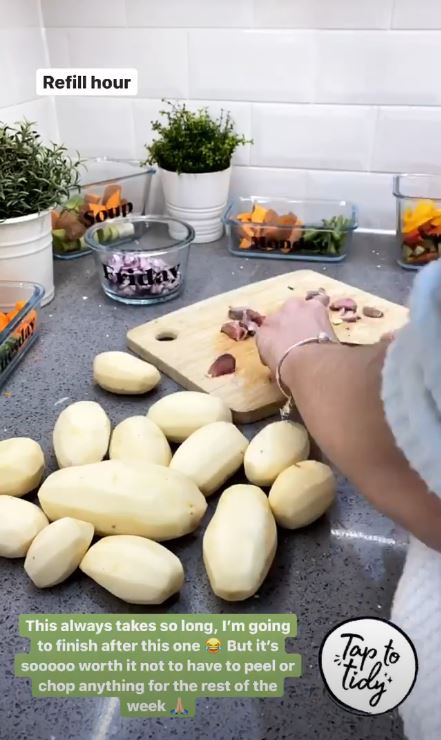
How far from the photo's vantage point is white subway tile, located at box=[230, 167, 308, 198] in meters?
1.14

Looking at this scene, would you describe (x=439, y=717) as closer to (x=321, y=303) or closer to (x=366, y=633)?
(x=366, y=633)

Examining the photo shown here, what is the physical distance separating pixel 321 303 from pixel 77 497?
1.36 feet

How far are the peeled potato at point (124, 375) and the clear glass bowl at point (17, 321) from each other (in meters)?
0.11

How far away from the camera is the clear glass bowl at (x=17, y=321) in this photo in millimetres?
710

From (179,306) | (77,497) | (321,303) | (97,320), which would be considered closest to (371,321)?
(321,303)

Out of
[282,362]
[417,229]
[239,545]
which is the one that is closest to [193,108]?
[417,229]

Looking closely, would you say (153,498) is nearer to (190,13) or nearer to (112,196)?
(112,196)

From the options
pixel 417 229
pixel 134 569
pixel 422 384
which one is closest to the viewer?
pixel 422 384

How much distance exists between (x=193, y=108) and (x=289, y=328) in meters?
0.63

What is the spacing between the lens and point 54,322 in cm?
86

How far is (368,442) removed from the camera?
334 mm

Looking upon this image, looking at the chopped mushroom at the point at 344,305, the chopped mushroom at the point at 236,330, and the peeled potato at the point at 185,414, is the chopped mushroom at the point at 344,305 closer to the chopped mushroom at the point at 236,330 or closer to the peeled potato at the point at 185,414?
the chopped mushroom at the point at 236,330

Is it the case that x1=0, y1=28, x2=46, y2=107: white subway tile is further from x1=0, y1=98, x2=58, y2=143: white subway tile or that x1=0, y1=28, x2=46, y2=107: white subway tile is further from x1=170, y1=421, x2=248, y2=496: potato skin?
x1=170, y1=421, x2=248, y2=496: potato skin

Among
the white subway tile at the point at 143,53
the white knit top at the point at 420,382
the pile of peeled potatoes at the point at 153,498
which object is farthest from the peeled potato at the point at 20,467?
the white subway tile at the point at 143,53
